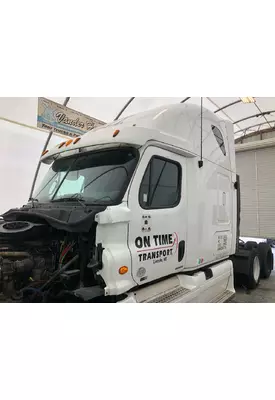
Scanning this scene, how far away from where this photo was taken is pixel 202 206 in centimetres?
326

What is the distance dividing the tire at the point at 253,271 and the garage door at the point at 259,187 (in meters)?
0.78

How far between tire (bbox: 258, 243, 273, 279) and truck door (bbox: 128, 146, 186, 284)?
126 inches

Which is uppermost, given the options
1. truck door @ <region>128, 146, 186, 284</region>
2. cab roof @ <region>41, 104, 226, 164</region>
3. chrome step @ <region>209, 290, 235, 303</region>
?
cab roof @ <region>41, 104, 226, 164</region>

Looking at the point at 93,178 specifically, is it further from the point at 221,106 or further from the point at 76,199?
the point at 221,106

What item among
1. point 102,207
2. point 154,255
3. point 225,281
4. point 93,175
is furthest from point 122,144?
point 225,281

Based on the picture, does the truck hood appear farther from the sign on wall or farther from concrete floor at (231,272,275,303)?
concrete floor at (231,272,275,303)

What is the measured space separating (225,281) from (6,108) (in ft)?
11.8

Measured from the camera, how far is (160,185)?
106 inches

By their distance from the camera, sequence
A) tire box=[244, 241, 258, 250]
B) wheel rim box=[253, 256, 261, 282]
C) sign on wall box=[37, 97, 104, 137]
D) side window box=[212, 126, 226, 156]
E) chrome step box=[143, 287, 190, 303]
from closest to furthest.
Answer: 1. chrome step box=[143, 287, 190, 303]
2. side window box=[212, 126, 226, 156]
3. sign on wall box=[37, 97, 104, 137]
4. wheel rim box=[253, 256, 261, 282]
5. tire box=[244, 241, 258, 250]

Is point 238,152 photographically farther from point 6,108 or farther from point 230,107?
point 6,108

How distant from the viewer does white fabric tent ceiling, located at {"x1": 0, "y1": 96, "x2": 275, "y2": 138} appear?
3.26m

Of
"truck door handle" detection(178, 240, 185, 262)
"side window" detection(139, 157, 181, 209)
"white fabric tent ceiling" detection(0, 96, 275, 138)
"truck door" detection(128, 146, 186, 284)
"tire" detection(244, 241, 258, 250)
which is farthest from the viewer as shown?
"tire" detection(244, 241, 258, 250)

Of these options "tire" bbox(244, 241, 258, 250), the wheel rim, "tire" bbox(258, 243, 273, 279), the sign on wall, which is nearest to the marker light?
the sign on wall

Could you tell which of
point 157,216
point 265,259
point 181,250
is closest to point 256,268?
point 265,259
